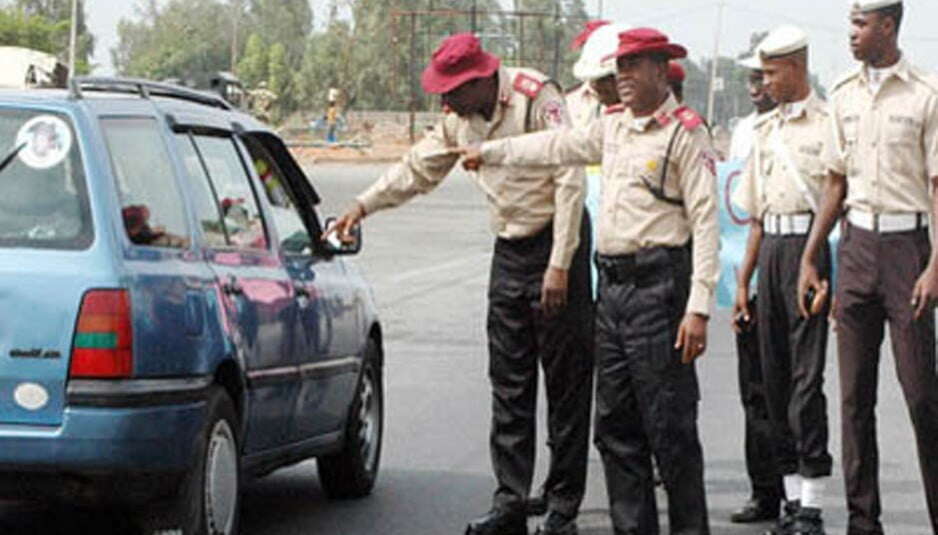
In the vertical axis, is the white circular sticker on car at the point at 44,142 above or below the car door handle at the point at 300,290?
above

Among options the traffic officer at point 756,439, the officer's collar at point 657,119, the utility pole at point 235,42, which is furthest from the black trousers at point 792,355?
the utility pole at point 235,42

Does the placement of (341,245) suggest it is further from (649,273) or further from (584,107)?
(649,273)

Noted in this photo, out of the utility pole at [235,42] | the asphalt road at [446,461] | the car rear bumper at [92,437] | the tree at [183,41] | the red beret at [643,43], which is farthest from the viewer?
the tree at [183,41]

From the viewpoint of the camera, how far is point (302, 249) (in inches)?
363

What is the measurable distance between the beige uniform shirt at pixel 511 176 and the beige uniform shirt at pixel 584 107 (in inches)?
49.7

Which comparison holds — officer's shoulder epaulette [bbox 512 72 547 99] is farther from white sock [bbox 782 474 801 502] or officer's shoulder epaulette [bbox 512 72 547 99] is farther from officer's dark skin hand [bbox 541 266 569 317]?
white sock [bbox 782 474 801 502]

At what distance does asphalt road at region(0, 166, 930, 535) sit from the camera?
360 inches

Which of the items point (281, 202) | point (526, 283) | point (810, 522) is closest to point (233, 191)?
point (281, 202)

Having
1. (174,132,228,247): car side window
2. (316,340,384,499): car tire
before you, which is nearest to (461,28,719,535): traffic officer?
(174,132,228,247): car side window

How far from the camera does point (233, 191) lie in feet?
28.3

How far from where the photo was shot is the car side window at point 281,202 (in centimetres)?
903

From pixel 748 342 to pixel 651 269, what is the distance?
1.83m

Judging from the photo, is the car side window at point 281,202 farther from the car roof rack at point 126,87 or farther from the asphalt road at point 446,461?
the asphalt road at point 446,461

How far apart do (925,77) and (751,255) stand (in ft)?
3.96
